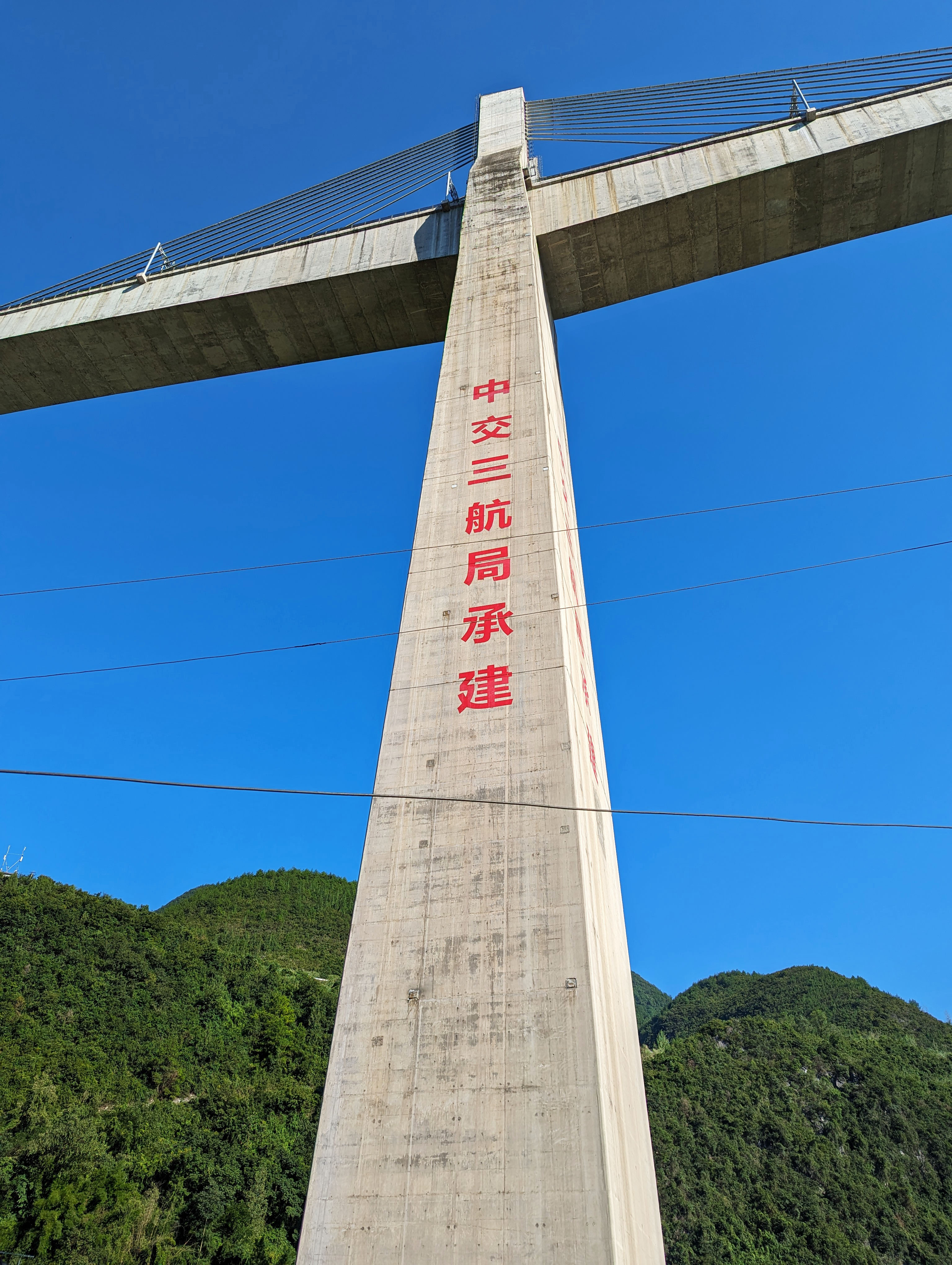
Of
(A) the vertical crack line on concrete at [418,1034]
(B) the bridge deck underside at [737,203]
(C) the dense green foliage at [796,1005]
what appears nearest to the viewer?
(A) the vertical crack line on concrete at [418,1034]

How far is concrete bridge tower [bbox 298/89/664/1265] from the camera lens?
4.77m

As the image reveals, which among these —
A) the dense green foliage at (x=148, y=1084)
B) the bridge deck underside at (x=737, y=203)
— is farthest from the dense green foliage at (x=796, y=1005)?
the bridge deck underside at (x=737, y=203)

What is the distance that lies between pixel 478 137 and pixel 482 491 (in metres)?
7.27

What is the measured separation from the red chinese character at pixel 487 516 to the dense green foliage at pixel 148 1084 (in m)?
25.8

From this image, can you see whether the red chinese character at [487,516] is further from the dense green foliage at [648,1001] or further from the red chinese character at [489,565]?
the dense green foliage at [648,1001]

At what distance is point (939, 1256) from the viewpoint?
3316 cm

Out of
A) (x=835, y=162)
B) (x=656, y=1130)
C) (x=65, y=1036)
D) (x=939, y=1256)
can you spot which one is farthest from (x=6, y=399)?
(x=939, y=1256)

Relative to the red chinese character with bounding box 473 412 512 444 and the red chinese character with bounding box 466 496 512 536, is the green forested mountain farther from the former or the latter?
the red chinese character with bounding box 473 412 512 444

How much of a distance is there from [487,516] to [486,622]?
138cm

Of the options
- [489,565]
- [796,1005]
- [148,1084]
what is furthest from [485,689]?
[796,1005]

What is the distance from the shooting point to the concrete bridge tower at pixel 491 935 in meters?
4.77

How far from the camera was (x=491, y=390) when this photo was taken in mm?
9531

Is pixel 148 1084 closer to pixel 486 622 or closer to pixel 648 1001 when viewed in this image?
pixel 486 622

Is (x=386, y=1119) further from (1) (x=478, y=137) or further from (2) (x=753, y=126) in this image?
A: (1) (x=478, y=137)
